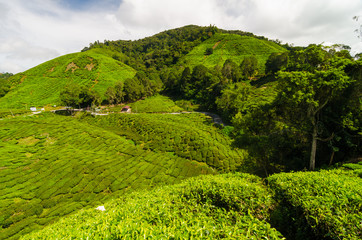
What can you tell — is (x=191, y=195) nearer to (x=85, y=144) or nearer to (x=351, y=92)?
(x=351, y=92)

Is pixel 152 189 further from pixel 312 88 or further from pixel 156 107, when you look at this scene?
pixel 156 107

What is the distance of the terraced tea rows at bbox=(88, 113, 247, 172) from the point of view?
32250 mm

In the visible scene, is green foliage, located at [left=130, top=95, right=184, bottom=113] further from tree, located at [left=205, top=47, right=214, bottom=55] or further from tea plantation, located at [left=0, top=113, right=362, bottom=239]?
tree, located at [left=205, top=47, right=214, bottom=55]

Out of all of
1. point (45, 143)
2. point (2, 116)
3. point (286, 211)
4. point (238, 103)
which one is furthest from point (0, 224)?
point (2, 116)

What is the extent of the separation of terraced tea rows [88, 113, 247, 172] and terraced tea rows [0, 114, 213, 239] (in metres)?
3.43

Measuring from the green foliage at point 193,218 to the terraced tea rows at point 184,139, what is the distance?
68.9 ft

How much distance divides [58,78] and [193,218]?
435 feet

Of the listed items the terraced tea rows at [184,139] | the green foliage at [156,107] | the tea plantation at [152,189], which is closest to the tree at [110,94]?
the green foliage at [156,107]

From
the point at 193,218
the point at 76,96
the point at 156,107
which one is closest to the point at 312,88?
the point at 193,218

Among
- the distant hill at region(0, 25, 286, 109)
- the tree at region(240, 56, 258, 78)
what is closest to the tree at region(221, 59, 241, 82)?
the tree at region(240, 56, 258, 78)

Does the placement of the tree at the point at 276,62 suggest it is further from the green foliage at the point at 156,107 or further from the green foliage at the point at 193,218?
the green foliage at the point at 193,218

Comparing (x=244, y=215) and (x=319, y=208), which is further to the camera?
(x=244, y=215)

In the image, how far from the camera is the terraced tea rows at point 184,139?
32250mm

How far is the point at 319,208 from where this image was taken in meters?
5.55
